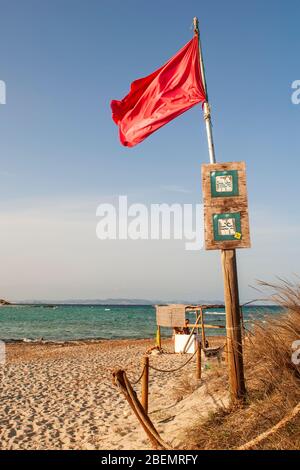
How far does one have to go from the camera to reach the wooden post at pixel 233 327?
5711 mm

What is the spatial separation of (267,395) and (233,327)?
39.4 inches

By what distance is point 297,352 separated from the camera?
5.20 m

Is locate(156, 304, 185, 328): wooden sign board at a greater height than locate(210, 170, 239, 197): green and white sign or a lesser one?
lesser

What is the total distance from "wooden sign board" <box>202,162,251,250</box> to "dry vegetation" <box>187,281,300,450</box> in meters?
0.95

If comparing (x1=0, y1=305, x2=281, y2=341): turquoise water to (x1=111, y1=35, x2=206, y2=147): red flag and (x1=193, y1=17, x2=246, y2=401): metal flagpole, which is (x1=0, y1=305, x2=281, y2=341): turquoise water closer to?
(x1=193, y1=17, x2=246, y2=401): metal flagpole

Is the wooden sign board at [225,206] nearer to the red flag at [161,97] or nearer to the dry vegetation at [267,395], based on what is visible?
the dry vegetation at [267,395]

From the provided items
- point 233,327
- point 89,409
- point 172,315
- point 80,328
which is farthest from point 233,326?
point 80,328

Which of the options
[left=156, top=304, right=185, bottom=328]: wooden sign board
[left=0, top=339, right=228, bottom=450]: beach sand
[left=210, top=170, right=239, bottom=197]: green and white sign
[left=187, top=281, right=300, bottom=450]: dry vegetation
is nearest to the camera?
[left=187, top=281, right=300, bottom=450]: dry vegetation

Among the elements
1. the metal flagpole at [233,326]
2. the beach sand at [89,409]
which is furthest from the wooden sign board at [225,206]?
the beach sand at [89,409]

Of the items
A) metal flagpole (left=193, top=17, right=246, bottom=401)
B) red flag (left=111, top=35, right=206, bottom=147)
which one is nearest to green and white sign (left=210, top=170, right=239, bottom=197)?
metal flagpole (left=193, top=17, right=246, bottom=401)

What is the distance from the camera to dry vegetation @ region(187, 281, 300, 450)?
461 cm

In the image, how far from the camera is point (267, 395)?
537 centimetres

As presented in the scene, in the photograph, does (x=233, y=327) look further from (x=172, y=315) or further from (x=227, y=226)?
(x=172, y=315)

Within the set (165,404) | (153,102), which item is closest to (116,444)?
(165,404)
